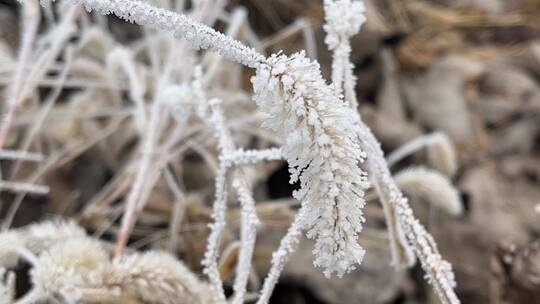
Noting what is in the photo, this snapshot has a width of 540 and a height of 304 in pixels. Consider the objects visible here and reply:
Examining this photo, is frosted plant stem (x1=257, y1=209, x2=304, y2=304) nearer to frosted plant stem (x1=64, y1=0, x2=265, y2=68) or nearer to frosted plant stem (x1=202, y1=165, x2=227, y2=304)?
frosted plant stem (x1=202, y1=165, x2=227, y2=304)

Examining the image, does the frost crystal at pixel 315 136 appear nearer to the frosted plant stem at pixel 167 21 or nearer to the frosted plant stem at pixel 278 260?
the frosted plant stem at pixel 167 21

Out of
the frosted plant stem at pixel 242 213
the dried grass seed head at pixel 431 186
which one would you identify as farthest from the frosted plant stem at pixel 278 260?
the dried grass seed head at pixel 431 186

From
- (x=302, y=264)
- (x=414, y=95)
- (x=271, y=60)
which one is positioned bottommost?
(x=302, y=264)

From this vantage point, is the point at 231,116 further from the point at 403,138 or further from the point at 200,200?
the point at 403,138

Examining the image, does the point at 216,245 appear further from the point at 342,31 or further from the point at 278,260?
the point at 342,31

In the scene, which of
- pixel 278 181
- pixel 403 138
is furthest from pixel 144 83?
pixel 403 138

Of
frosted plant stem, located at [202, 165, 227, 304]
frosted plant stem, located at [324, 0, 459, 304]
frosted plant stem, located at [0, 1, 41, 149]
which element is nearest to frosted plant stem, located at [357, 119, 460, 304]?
frosted plant stem, located at [324, 0, 459, 304]
